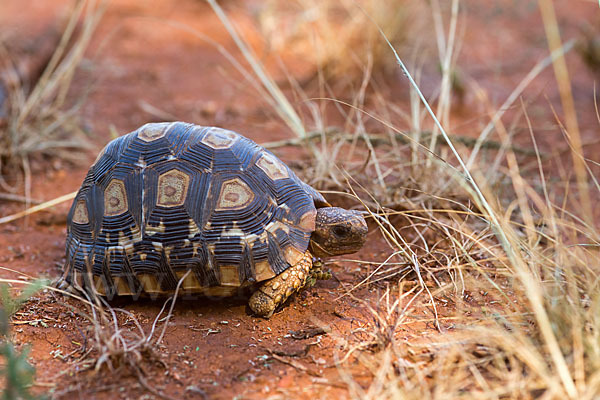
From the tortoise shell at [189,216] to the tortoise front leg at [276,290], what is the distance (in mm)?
50

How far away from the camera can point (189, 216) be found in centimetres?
284

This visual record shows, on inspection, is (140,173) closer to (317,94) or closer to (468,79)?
(317,94)

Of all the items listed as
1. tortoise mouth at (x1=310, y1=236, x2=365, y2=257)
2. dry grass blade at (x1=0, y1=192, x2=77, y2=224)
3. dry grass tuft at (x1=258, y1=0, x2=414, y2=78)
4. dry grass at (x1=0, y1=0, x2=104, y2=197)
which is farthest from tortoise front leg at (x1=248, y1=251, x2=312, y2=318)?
dry grass tuft at (x1=258, y1=0, x2=414, y2=78)

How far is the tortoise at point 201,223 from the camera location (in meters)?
2.82

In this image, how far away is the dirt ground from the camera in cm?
236

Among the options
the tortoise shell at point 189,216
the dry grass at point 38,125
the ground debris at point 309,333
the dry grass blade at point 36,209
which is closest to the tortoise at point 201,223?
the tortoise shell at point 189,216

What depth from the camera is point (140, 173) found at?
116 inches

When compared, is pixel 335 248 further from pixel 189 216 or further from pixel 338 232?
pixel 189 216

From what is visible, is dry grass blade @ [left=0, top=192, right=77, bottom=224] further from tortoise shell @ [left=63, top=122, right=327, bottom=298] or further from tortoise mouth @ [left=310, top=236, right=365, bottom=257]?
tortoise mouth @ [left=310, top=236, right=365, bottom=257]

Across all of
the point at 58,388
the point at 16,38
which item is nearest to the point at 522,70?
the point at 16,38

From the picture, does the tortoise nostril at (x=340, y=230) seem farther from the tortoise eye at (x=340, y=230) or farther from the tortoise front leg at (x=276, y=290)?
the tortoise front leg at (x=276, y=290)

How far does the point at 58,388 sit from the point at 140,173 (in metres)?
1.13

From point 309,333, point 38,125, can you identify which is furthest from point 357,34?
point 309,333

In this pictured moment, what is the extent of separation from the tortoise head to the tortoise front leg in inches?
7.0
